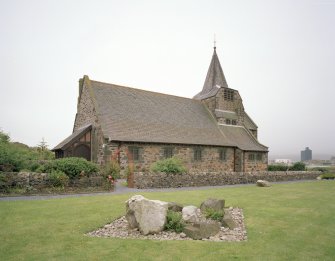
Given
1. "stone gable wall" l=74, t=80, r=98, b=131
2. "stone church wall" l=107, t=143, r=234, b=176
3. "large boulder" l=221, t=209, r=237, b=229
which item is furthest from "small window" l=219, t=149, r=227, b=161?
"large boulder" l=221, t=209, r=237, b=229

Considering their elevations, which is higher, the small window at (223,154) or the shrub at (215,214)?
the small window at (223,154)

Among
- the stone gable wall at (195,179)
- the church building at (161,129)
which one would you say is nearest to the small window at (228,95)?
the church building at (161,129)

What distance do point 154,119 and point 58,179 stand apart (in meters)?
15.8

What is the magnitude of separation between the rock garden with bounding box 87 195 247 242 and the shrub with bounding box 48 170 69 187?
894 cm

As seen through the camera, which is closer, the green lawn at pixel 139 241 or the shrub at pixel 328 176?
the green lawn at pixel 139 241

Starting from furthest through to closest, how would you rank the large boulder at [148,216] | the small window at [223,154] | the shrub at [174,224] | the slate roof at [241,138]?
the slate roof at [241,138], the small window at [223,154], the shrub at [174,224], the large boulder at [148,216]

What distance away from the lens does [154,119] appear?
31.6 metres

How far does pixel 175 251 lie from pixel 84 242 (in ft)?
8.24

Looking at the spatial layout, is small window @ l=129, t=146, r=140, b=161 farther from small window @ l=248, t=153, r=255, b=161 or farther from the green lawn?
small window @ l=248, t=153, r=255, b=161

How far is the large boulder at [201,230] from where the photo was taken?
8398 millimetres

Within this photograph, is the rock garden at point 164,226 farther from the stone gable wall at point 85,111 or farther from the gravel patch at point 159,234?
the stone gable wall at point 85,111

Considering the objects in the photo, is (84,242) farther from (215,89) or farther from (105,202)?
(215,89)

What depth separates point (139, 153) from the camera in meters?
27.6

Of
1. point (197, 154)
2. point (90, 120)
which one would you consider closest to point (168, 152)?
point (197, 154)
